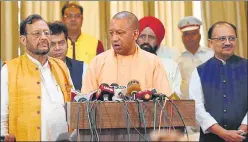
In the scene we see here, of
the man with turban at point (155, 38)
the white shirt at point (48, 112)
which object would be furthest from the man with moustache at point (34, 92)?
the man with turban at point (155, 38)

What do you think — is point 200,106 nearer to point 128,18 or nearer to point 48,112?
point 128,18

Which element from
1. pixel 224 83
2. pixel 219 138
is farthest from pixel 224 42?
pixel 219 138

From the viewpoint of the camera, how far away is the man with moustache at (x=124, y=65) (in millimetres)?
3832

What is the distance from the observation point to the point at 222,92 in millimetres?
4645

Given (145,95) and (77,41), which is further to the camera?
(77,41)

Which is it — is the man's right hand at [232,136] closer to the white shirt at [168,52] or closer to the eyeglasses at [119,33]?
the eyeglasses at [119,33]

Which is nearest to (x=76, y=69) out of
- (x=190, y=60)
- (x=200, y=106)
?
(x=200, y=106)

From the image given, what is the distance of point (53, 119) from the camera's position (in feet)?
12.9

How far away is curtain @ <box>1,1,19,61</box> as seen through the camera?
6.46 meters

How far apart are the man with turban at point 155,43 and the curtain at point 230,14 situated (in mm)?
1405

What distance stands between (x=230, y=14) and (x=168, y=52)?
1.40 metres

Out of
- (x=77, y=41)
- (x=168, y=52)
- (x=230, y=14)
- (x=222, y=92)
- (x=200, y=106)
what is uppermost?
(x=230, y=14)

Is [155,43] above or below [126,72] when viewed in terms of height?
above

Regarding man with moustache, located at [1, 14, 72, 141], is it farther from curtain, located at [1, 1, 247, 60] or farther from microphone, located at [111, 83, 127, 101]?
curtain, located at [1, 1, 247, 60]
